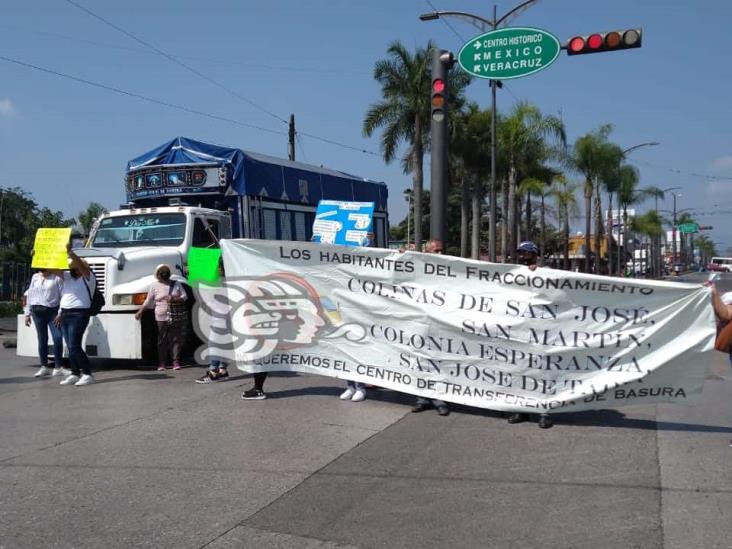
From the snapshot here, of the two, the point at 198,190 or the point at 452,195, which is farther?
the point at 452,195

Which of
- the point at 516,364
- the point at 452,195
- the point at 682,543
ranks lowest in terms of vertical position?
Answer: the point at 682,543

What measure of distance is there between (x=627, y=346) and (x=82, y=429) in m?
5.33

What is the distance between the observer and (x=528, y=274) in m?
7.47

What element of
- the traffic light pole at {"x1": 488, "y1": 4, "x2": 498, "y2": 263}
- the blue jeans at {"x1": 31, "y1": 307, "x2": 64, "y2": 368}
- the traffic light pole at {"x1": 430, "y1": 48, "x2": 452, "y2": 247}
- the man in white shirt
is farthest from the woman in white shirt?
the traffic light pole at {"x1": 488, "y1": 4, "x2": 498, "y2": 263}

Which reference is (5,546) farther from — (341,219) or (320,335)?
(341,219)

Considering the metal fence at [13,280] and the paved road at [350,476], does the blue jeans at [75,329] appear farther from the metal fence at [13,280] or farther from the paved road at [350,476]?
the metal fence at [13,280]

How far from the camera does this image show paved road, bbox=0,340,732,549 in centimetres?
462

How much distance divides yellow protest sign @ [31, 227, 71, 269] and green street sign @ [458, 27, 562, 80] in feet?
23.8

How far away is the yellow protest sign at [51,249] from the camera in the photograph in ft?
31.3


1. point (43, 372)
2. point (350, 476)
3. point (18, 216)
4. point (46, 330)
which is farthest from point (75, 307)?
point (18, 216)

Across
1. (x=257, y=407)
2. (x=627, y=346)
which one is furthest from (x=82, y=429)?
(x=627, y=346)

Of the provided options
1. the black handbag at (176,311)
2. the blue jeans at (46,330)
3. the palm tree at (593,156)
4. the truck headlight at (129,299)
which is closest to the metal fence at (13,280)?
the blue jeans at (46,330)

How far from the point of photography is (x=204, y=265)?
33.7 ft

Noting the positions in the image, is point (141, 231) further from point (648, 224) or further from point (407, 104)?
point (648, 224)
